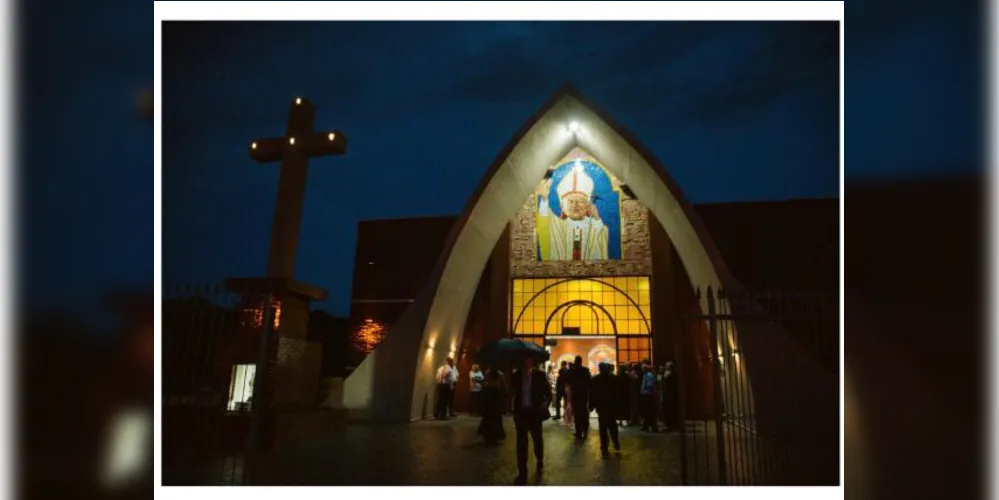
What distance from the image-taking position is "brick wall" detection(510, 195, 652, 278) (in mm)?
15938

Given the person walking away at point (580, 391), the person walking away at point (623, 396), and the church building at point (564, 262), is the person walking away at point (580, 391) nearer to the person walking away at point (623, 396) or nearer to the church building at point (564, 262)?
the person walking away at point (623, 396)

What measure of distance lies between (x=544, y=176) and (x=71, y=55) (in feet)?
39.1

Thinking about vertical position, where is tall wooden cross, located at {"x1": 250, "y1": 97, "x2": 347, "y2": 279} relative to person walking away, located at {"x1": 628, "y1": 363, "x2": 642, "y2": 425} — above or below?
above

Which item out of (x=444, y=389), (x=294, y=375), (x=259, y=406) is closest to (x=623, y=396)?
(x=444, y=389)

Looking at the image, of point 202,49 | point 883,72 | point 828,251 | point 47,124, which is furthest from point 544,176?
point 47,124

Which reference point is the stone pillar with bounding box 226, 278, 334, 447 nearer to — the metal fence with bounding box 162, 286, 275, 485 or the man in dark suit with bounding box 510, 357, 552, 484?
the metal fence with bounding box 162, 286, 275, 485

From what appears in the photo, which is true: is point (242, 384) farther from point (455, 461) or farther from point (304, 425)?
point (455, 461)

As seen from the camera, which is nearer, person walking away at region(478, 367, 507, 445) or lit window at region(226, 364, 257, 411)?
lit window at region(226, 364, 257, 411)

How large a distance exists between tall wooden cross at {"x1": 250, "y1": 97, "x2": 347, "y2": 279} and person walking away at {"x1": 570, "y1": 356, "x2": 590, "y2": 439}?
4403 mm

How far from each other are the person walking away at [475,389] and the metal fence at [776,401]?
4.25 metres

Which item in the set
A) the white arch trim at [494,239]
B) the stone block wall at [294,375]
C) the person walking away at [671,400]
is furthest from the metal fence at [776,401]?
the stone block wall at [294,375]

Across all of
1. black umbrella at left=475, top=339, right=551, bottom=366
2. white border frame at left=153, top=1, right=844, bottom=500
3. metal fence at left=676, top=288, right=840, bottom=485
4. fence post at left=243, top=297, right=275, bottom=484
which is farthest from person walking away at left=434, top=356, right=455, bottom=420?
white border frame at left=153, top=1, right=844, bottom=500

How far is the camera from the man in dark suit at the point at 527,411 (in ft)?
22.4

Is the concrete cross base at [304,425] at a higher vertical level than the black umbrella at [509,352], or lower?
lower
